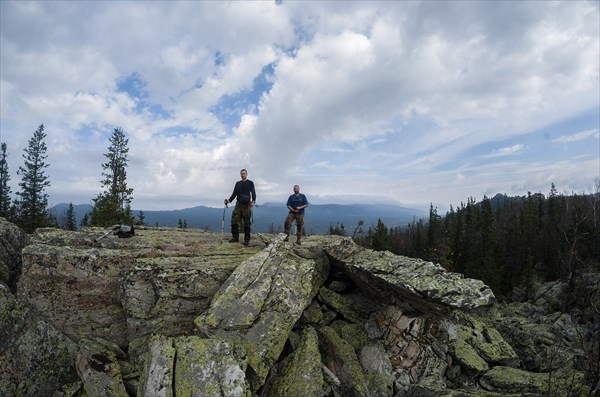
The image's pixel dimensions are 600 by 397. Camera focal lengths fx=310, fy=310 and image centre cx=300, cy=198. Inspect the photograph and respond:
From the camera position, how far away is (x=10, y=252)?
1573cm

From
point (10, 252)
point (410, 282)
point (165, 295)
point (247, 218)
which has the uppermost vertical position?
point (247, 218)

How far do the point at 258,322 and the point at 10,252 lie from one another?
44.8 feet

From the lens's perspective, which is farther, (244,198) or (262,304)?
(244,198)

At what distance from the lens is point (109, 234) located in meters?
17.8

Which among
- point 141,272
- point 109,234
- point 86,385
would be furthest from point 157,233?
point 86,385

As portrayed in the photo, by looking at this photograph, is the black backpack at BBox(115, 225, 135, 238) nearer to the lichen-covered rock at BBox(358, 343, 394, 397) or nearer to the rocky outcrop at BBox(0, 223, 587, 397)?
the rocky outcrop at BBox(0, 223, 587, 397)

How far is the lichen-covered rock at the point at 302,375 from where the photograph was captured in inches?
428

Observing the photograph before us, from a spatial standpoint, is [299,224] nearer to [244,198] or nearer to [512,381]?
[244,198]

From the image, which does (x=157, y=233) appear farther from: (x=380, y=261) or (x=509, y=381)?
(x=509, y=381)

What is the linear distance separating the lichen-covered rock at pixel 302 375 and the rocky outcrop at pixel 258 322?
0.14ft

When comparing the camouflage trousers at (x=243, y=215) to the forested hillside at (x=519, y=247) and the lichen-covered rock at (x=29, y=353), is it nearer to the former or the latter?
the lichen-covered rock at (x=29, y=353)

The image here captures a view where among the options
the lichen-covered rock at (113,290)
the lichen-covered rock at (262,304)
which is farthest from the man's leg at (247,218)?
the lichen-covered rock at (113,290)

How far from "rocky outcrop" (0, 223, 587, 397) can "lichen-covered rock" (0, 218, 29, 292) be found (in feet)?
2.82

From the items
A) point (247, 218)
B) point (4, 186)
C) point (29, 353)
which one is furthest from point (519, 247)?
point (4, 186)
